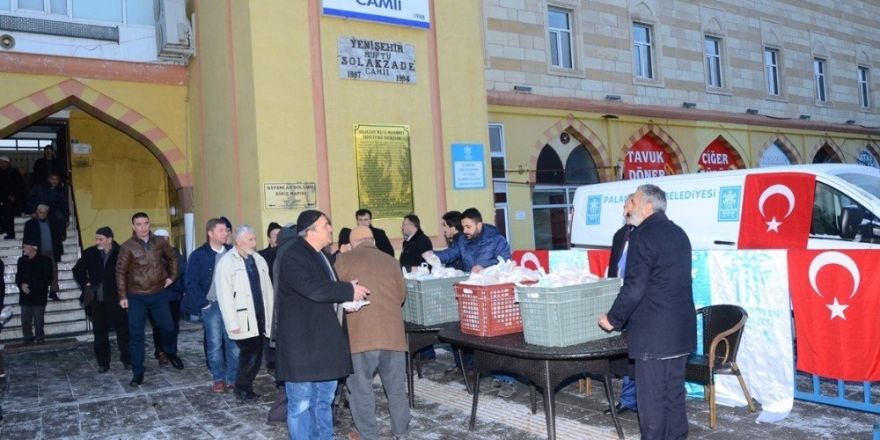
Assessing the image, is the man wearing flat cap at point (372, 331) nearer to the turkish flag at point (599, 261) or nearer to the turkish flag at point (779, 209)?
the turkish flag at point (599, 261)

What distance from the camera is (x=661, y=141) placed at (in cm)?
1727

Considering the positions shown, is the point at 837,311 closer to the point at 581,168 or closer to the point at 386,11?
the point at 386,11

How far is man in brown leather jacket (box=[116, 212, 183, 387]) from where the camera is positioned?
759 cm

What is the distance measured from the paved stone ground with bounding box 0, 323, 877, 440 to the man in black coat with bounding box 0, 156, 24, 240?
6.30 metres

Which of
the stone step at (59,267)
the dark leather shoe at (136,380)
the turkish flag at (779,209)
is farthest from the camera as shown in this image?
the stone step at (59,267)

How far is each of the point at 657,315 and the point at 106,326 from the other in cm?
665

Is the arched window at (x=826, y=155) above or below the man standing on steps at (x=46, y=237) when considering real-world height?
above

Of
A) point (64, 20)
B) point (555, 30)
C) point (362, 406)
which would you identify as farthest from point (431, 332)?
point (555, 30)

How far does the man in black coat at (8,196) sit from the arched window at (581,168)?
11.3 m

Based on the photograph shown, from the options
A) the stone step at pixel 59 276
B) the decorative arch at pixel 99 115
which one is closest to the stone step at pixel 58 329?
the stone step at pixel 59 276

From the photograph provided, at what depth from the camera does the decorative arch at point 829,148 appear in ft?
68.4

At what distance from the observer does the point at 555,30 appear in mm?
15648

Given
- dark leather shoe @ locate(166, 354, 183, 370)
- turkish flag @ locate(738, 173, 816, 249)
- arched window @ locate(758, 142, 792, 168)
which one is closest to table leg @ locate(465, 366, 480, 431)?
turkish flag @ locate(738, 173, 816, 249)

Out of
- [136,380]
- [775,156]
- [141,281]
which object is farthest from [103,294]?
[775,156]
